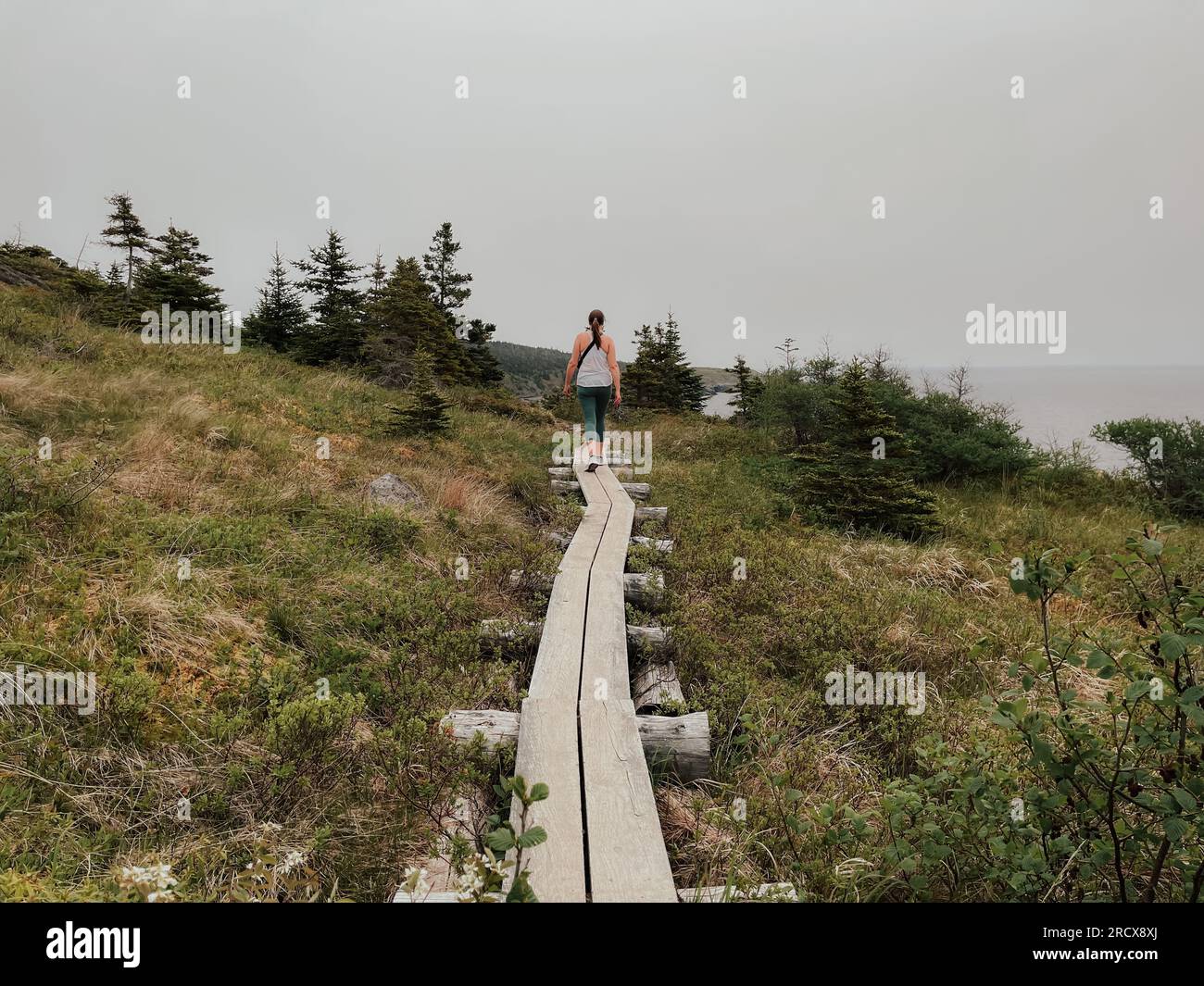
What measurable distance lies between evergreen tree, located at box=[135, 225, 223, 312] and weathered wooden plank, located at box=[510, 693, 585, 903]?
2026cm

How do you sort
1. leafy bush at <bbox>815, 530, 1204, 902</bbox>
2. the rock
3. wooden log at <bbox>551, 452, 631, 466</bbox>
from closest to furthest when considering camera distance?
leafy bush at <bbox>815, 530, 1204, 902</bbox> < the rock < wooden log at <bbox>551, 452, 631, 466</bbox>

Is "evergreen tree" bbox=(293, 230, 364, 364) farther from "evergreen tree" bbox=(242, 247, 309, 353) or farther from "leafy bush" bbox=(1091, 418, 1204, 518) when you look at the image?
"leafy bush" bbox=(1091, 418, 1204, 518)

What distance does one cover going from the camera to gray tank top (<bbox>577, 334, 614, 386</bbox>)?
9.97 m

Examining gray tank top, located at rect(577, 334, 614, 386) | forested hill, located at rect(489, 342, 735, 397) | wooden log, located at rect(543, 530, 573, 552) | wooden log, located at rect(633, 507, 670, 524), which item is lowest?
wooden log, located at rect(543, 530, 573, 552)

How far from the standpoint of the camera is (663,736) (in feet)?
11.1

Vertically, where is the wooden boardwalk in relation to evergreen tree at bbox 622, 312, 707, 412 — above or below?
below

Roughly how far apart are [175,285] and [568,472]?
51.6ft

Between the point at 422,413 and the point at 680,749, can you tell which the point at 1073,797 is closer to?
the point at 680,749

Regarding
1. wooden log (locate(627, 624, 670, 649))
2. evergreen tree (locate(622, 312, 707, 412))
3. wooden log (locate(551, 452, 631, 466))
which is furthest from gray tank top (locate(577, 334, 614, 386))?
evergreen tree (locate(622, 312, 707, 412))

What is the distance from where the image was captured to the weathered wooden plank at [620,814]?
7.59 feet

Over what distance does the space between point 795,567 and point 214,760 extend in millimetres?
5634

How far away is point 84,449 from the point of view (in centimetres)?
589
